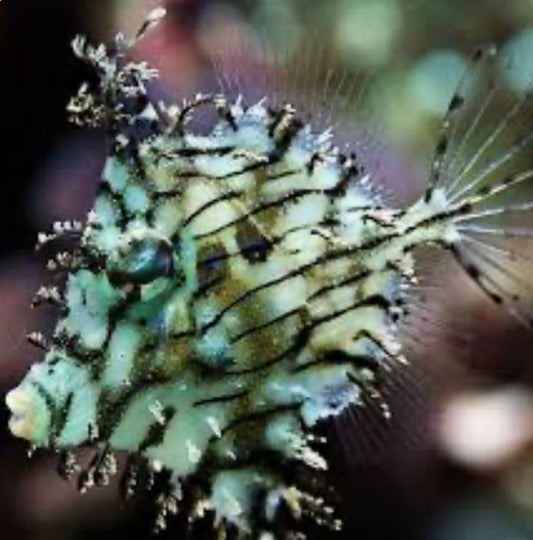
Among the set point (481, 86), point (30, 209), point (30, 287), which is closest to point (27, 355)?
point (30, 287)

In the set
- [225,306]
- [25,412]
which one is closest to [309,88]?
[225,306]

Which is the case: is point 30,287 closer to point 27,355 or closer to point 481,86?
point 27,355

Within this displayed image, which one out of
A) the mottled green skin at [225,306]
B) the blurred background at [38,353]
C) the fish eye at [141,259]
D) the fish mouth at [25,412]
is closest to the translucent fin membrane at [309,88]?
the mottled green skin at [225,306]

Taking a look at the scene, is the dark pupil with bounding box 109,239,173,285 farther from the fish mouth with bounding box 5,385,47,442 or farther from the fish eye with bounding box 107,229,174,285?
the fish mouth with bounding box 5,385,47,442

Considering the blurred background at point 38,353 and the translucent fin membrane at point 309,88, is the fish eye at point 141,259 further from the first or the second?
the blurred background at point 38,353

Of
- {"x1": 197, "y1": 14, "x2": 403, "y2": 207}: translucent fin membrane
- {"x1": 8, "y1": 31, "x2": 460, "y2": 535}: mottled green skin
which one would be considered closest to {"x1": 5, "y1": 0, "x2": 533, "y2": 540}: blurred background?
{"x1": 197, "y1": 14, "x2": 403, "y2": 207}: translucent fin membrane

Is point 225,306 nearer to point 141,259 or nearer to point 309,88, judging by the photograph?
point 141,259
